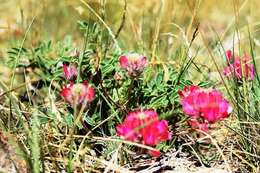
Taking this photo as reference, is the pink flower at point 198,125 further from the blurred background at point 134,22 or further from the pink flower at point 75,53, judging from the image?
the blurred background at point 134,22

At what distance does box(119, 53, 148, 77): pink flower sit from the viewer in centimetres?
132

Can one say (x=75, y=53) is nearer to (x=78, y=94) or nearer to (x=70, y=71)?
(x=70, y=71)

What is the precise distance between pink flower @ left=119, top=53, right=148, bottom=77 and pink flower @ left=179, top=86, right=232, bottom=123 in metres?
0.16

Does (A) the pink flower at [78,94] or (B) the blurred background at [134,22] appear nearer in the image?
(A) the pink flower at [78,94]

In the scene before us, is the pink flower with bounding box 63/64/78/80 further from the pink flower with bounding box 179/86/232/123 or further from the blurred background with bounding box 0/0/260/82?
the blurred background with bounding box 0/0/260/82

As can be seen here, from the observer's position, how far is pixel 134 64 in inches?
52.0

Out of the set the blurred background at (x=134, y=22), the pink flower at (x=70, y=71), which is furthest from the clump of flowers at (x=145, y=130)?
the blurred background at (x=134, y=22)

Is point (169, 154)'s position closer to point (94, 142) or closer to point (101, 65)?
point (94, 142)

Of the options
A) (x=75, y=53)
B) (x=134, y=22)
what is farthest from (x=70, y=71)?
(x=134, y=22)

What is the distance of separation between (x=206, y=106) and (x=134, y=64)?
0.23 meters

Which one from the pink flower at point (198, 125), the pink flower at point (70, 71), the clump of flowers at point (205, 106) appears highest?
the pink flower at point (70, 71)

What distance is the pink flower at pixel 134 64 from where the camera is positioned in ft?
4.33

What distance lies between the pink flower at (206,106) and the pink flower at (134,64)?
16 centimetres

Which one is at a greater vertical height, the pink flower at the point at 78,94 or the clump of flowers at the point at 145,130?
the pink flower at the point at 78,94
